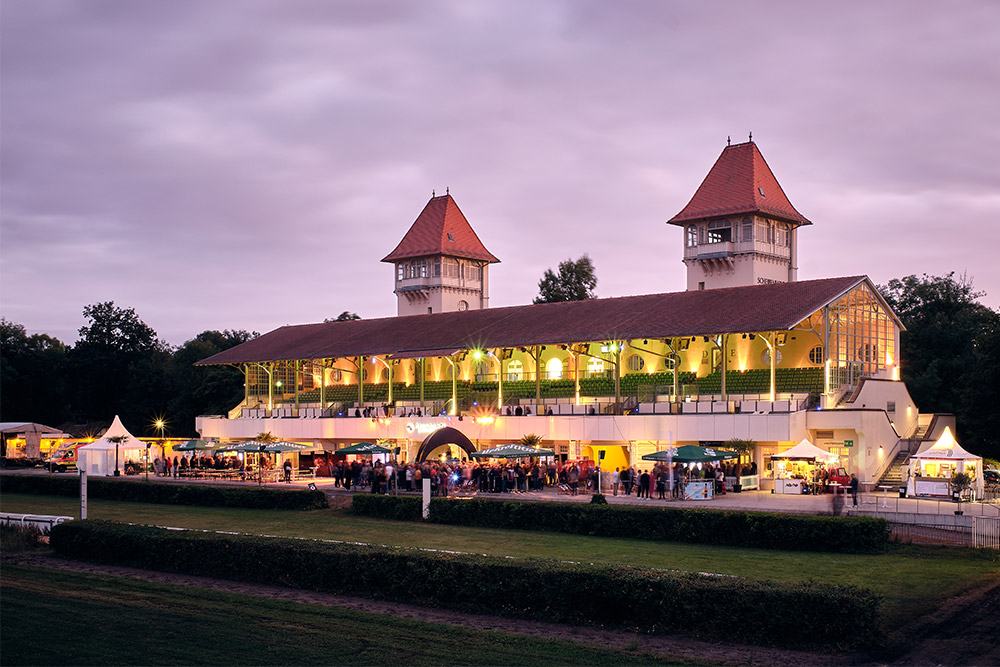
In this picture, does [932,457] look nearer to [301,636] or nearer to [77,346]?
[301,636]

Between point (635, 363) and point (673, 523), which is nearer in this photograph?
point (673, 523)

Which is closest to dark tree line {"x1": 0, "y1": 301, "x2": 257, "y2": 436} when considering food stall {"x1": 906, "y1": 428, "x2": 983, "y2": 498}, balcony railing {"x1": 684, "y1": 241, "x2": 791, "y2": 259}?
balcony railing {"x1": 684, "y1": 241, "x2": 791, "y2": 259}

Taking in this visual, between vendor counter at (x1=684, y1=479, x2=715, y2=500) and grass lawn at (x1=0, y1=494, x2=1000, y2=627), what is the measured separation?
9011 mm

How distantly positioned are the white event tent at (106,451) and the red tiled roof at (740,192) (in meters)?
35.6

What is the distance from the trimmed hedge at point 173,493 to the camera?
116 ft

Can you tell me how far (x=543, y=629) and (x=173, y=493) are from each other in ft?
83.3

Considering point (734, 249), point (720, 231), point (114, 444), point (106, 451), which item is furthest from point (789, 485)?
point (106, 451)

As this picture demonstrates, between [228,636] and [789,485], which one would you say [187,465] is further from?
[228,636]

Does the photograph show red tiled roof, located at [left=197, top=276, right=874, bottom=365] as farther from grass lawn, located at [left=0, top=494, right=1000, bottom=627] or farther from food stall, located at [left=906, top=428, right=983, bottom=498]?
grass lawn, located at [left=0, top=494, right=1000, bottom=627]

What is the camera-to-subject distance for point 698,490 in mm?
35719

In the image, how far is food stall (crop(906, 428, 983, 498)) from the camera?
35.2 meters

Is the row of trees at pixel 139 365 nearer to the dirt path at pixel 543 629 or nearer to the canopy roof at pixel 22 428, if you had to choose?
the canopy roof at pixel 22 428

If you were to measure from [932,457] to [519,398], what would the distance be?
20.6 meters

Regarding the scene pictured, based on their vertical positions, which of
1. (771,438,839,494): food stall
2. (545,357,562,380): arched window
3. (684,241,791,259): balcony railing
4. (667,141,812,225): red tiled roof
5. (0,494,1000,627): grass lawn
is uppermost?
(667,141,812,225): red tiled roof
